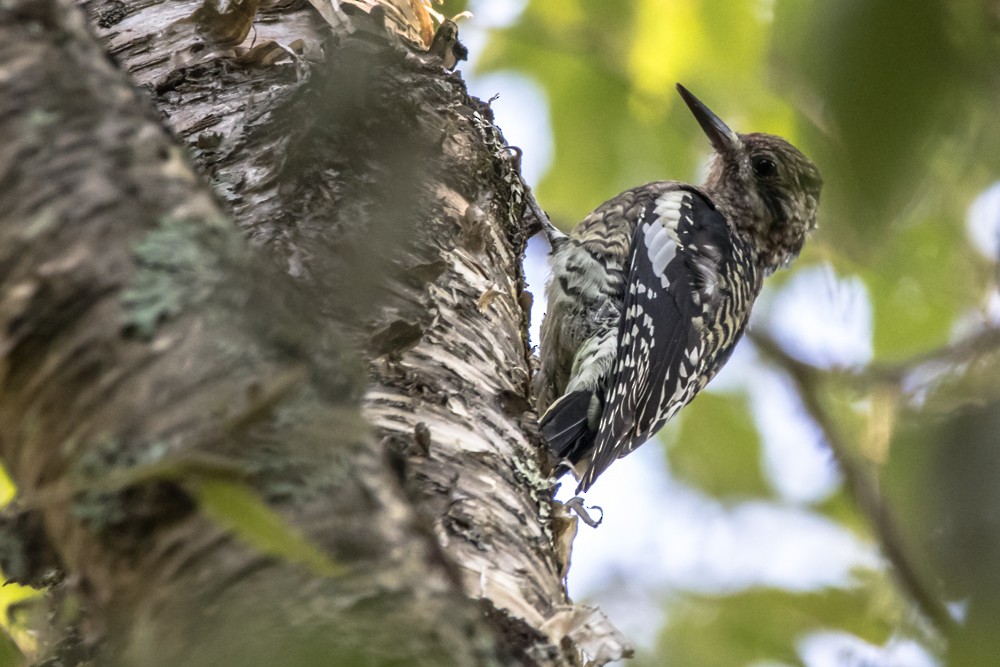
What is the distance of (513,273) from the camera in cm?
245

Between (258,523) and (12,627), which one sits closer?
(258,523)

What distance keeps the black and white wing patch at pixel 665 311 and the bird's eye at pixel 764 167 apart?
0.47 meters

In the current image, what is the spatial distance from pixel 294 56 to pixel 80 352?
139 centimetres

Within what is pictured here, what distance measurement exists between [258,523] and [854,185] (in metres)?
0.42

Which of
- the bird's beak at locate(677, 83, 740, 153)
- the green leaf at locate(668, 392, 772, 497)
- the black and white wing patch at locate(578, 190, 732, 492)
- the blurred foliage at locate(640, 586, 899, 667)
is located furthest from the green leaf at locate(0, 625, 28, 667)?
the bird's beak at locate(677, 83, 740, 153)

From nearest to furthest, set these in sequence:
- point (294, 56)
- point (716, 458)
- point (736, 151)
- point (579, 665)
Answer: point (579, 665)
point (294, 56)
point (716, 458)
point (736, 151)

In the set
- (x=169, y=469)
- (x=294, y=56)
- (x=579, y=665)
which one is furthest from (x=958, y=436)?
(x=294, y=56)

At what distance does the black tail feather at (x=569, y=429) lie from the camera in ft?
10.5

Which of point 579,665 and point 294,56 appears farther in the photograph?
point 294,56

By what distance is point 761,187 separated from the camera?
463cm

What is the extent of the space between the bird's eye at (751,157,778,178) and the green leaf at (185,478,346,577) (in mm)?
4039

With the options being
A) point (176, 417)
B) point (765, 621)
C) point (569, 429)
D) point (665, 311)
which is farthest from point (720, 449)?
point (176, 417)

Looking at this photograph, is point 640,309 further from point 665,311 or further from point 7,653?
point 7,653

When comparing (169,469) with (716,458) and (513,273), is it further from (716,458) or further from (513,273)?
(716,458)
